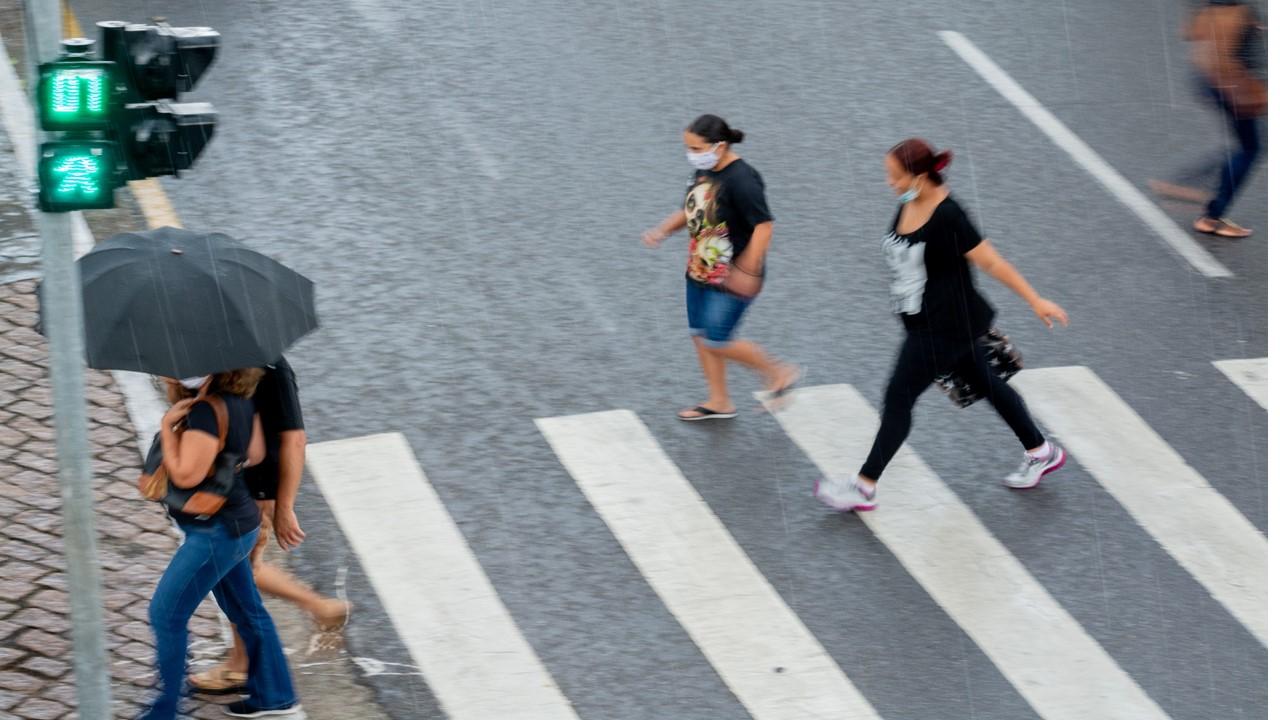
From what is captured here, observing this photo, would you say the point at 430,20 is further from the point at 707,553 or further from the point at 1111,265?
the point at 707,553

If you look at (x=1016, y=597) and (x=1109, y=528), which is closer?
(x=1016, y=597)

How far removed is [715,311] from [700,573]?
1611 millimetres

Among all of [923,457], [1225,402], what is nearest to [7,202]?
[923,457]

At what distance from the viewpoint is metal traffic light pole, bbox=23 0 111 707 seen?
6199 mm

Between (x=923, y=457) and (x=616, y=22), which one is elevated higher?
(x=616, y=22)

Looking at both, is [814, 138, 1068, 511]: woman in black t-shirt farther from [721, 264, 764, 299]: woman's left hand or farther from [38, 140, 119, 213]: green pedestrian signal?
[38, 140, 119, 213]: green pedestrian signal

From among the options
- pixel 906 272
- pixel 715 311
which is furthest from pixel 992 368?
pixel 715 311

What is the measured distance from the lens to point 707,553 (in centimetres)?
859

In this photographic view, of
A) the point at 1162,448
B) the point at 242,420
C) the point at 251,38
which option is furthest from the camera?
the point at 251,38

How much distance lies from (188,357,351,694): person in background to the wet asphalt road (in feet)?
1.33

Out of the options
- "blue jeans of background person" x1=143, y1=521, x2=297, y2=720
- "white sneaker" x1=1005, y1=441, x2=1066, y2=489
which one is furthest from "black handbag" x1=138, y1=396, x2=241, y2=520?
"white sneaker" x1=1005, y1=441, x2=1066, y2=489

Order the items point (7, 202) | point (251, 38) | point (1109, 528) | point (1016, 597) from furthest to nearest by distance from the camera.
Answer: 1. point (251, 38)
2. point (7, 202)
3. point (1109, 528)
4. point (1016, 597)

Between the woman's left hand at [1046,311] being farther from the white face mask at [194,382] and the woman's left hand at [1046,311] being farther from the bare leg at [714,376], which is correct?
the white face mask at [194,382]

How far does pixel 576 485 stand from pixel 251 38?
5667 mm
